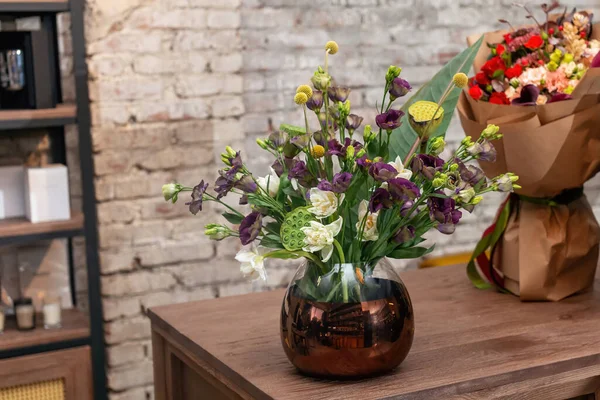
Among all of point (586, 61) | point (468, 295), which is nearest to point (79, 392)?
point (468, 295)

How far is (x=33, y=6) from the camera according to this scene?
7.93 ft

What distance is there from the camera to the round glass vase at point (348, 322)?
44.5 inches

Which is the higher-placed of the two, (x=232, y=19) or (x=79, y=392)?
(x=232, y=19)

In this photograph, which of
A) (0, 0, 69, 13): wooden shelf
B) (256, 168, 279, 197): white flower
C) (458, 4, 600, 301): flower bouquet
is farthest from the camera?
(0, 0, 69, 13): wooden shelf

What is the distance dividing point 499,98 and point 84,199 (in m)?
1.44

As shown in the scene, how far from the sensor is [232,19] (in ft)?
9.16

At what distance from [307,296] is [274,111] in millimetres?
1887

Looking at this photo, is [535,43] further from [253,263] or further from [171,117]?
[171,117]

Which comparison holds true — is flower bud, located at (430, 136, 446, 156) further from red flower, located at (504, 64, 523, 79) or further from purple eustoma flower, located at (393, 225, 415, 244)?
red flower, located at (504, 64, 523, 79)

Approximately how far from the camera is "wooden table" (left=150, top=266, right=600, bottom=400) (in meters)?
1.15

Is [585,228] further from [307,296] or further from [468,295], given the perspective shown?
[307,296]

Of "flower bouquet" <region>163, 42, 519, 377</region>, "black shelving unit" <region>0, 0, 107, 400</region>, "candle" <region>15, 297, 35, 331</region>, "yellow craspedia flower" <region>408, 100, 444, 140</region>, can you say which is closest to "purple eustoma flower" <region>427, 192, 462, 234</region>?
"flower bouquet" <region>163, 42, 519, 377</region>

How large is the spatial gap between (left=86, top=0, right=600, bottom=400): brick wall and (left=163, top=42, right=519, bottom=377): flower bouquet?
157 centimetres

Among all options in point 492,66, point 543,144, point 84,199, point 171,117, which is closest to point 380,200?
point 543,144
